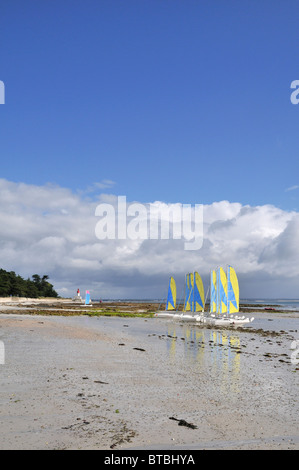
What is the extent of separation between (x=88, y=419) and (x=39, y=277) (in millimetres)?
191877

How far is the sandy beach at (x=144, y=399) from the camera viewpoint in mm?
9555

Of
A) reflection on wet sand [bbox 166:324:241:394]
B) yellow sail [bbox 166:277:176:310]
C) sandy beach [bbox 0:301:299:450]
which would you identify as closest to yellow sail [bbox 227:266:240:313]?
yellow sail [bbox 166:277:176:310]

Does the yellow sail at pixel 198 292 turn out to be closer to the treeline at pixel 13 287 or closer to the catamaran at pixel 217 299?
the catamaran at pixel 217 299

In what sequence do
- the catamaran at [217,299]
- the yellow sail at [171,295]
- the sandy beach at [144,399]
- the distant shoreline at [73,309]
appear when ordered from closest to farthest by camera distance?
the sandy beach at [144,399] → the catamaran at [217,299] → the distant shoreline at [73,309] → the yellow sail at [171,295]

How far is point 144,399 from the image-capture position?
523 inches

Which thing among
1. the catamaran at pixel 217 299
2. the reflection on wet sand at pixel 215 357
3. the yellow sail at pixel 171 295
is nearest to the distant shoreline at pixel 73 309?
the yellow sail at pixel 171 295

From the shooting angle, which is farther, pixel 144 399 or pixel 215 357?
pixel 215 357

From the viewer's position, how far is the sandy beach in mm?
9555

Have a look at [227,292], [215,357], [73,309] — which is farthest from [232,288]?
[215,357]

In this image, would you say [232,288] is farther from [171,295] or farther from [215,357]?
[215,357]

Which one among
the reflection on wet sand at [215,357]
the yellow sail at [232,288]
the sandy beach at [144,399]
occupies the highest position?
the yellow sail at [232,288]

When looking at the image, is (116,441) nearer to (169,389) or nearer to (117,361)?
(169,389)

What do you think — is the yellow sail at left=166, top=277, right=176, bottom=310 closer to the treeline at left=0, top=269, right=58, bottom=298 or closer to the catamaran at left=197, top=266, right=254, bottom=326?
the catamaran at left=197, top=266, right=254, bottom=326
